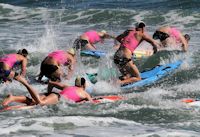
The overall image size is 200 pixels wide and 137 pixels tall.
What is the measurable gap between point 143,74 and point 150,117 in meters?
4.71

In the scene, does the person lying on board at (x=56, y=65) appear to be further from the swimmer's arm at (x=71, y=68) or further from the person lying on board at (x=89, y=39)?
the person lying on board at (x=89, y=39)

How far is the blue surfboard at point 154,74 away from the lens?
545 inches

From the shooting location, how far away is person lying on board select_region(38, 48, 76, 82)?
43.0 ft

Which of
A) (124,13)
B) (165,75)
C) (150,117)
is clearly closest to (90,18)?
(124,13)

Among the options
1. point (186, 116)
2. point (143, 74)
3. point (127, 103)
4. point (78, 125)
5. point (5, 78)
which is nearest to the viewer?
point (78, 125)

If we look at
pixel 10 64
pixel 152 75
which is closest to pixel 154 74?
pixel 152 75

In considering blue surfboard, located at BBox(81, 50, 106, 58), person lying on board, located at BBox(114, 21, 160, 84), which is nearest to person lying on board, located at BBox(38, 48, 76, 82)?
person lying on board, located at BBox(114, 21, 160, 84)

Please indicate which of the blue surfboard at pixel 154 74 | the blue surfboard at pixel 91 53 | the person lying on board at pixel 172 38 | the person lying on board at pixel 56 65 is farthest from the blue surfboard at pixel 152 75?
the blue surfboard at pixel 91 53

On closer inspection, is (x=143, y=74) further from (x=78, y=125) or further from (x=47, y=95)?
(x=78, y=125)

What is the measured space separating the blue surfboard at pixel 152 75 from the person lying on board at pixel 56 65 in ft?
3.11

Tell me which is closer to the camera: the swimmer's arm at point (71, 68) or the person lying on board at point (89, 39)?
the swimmer's arm at point (71, 68)

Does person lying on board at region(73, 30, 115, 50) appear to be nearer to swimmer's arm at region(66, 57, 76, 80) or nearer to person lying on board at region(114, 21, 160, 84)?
person lying on board at region(114, 21, 160, 84)

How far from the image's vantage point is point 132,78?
544 inches

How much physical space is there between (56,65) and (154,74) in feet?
9.74
